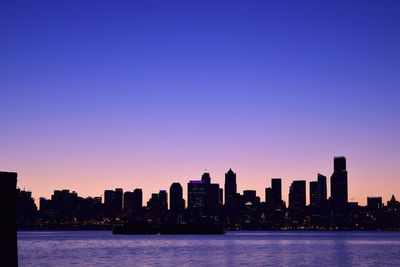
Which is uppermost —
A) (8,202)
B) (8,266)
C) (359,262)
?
(8,202)

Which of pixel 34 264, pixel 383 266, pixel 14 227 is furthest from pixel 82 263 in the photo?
pixel 14 227

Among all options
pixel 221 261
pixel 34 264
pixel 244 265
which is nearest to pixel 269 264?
pixel 244 265

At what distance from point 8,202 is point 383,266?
95.1 meters

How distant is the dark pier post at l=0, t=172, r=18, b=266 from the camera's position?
7531mm

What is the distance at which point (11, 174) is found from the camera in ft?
25.6

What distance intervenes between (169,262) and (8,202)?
319 ft

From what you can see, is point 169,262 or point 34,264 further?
point 169,262

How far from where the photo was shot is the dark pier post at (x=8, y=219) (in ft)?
24.7

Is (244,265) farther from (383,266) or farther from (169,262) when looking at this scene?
(383,266)

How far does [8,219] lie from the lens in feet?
25.6

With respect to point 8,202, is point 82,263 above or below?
below

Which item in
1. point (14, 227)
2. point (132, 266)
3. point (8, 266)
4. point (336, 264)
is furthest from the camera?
point (336, 264)

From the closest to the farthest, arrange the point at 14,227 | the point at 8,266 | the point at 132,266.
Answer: the point at 8,266, the point at 14,227, the point at 132,266

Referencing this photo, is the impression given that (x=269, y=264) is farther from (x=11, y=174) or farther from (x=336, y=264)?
(x=11, y=174)
